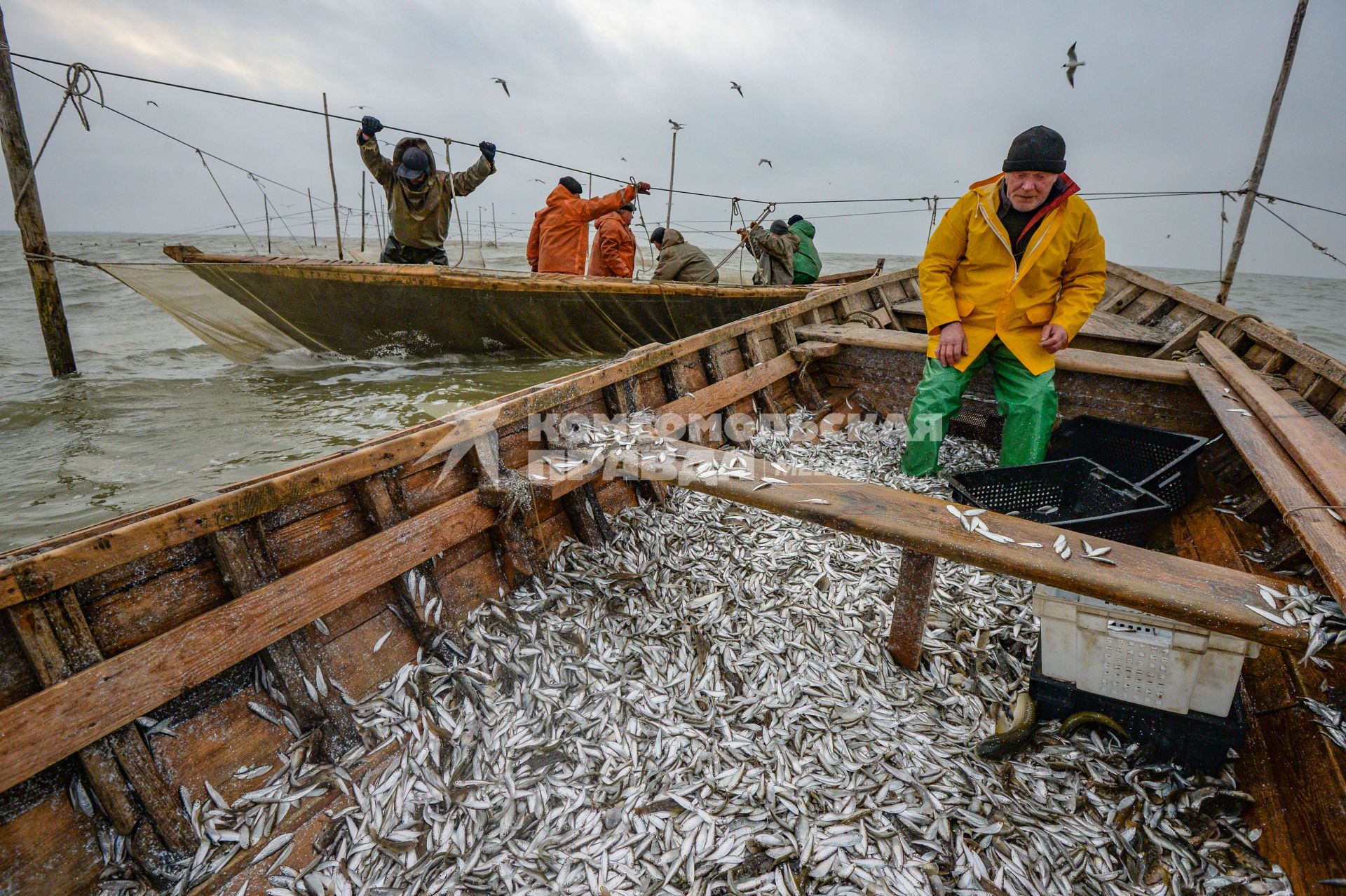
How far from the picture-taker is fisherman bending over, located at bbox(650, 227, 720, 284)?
38.2ft

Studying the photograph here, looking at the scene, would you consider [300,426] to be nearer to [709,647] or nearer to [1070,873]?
[709,647]

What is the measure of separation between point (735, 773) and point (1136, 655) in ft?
6.09

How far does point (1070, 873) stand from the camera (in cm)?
232

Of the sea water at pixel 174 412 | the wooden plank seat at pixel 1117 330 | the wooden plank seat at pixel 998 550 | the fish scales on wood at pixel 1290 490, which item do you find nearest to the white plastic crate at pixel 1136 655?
the wooden plank seat at pixel 998 550

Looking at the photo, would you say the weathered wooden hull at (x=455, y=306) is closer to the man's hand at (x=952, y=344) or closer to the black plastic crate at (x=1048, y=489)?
the man's hand at (x=952, y=344)

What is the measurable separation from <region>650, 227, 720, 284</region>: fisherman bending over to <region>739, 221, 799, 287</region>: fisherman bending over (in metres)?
1.14

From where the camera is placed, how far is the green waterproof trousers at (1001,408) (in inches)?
192

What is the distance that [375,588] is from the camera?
9.87ft

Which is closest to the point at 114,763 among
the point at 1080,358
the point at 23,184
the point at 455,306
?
the point at 1080,358

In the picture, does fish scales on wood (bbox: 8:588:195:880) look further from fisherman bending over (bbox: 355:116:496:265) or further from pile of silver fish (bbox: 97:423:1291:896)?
fisherman bending over (bbox: 355:116:496:265)

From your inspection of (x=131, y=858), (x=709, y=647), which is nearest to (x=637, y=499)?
(x=709, y=647)

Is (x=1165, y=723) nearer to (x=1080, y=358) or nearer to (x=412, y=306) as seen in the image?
(x=1080, y=358)

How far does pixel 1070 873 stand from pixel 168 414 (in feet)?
36.9

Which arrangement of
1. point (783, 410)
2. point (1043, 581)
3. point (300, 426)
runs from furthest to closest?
1. point (300, 426)
2. point (783, 410)
3. point (1043, 581)
